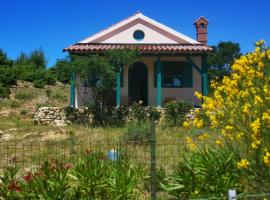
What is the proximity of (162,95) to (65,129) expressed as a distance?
587cm

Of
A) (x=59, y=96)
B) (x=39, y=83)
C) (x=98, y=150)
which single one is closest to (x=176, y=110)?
(x=98, y=150)

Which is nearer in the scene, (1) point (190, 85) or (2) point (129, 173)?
(2) point (129, 173)

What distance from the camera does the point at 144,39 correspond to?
65.7 ft

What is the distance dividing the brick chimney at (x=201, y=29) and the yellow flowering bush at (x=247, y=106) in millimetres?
16239

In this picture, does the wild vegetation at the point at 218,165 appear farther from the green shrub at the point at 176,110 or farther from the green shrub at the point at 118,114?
the green shrub at the point at 118,114

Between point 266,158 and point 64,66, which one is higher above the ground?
point 64,66

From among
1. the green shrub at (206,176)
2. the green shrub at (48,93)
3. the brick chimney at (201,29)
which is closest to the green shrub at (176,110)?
the brick chimney at (201,29)

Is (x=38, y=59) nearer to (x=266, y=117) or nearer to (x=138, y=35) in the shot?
(x=138, y=35)

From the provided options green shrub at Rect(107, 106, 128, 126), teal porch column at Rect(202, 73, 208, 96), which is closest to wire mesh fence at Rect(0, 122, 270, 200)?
green shrub at Rect(107, 106, 128, 126)

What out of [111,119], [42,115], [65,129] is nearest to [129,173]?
[65,129]

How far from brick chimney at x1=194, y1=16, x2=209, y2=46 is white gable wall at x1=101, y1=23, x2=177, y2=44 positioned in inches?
87.2

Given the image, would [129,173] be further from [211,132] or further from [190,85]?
[190,85]

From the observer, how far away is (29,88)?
2823 centimetres

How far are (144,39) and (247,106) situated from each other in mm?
15396
